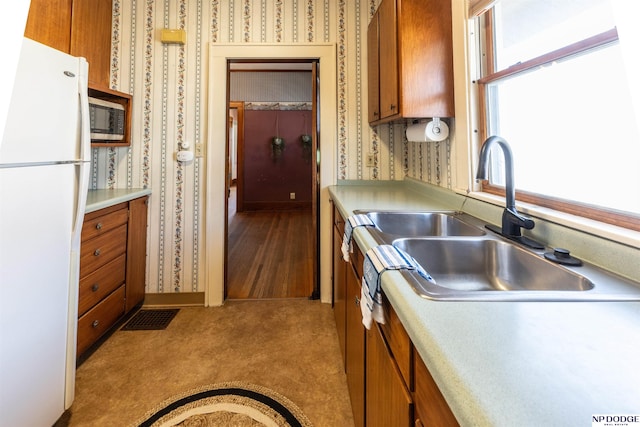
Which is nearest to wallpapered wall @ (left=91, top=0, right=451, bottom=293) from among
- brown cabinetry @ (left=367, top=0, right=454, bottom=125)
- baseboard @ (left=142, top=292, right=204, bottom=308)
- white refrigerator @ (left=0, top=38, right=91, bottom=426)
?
baseboard @ (left=142, top=292, right=204, bottom=308)

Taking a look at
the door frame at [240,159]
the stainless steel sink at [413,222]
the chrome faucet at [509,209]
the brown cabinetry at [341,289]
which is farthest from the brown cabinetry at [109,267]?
the door frame at [240,159]

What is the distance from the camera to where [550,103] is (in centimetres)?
123

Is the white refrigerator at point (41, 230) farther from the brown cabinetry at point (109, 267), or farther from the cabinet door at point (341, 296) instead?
the cabinet door at point (341, 296)

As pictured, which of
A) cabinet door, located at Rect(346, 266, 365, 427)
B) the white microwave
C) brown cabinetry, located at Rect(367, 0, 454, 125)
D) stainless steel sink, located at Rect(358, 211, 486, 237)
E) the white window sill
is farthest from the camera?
the white microwave

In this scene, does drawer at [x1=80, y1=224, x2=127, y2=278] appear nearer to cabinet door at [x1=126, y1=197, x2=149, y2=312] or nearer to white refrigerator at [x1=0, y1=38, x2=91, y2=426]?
cabinet door at [x1=126, y1=197, x2=149, y2=312]

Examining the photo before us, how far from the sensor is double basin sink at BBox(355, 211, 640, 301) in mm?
643

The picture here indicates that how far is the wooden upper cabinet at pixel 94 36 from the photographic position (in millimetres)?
2014

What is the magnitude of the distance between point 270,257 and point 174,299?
4.50ft

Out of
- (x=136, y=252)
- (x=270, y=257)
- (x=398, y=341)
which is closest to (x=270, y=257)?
(x=270, y=257)

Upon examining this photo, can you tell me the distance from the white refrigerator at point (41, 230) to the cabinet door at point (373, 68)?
1.67 metres

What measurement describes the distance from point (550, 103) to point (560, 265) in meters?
0.75

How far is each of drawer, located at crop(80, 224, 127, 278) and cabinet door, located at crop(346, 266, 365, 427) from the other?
4.72ft

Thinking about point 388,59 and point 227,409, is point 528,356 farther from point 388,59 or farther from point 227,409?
point 388,59

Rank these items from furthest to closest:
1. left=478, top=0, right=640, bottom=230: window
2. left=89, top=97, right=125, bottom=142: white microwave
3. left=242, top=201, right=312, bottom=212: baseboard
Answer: left=242, top=201, right=312, bottom=212: baseboard
left=89, top=97, right=125, bottom=142: white microwave
left=478, top=0, right=640, bottom=230: window
